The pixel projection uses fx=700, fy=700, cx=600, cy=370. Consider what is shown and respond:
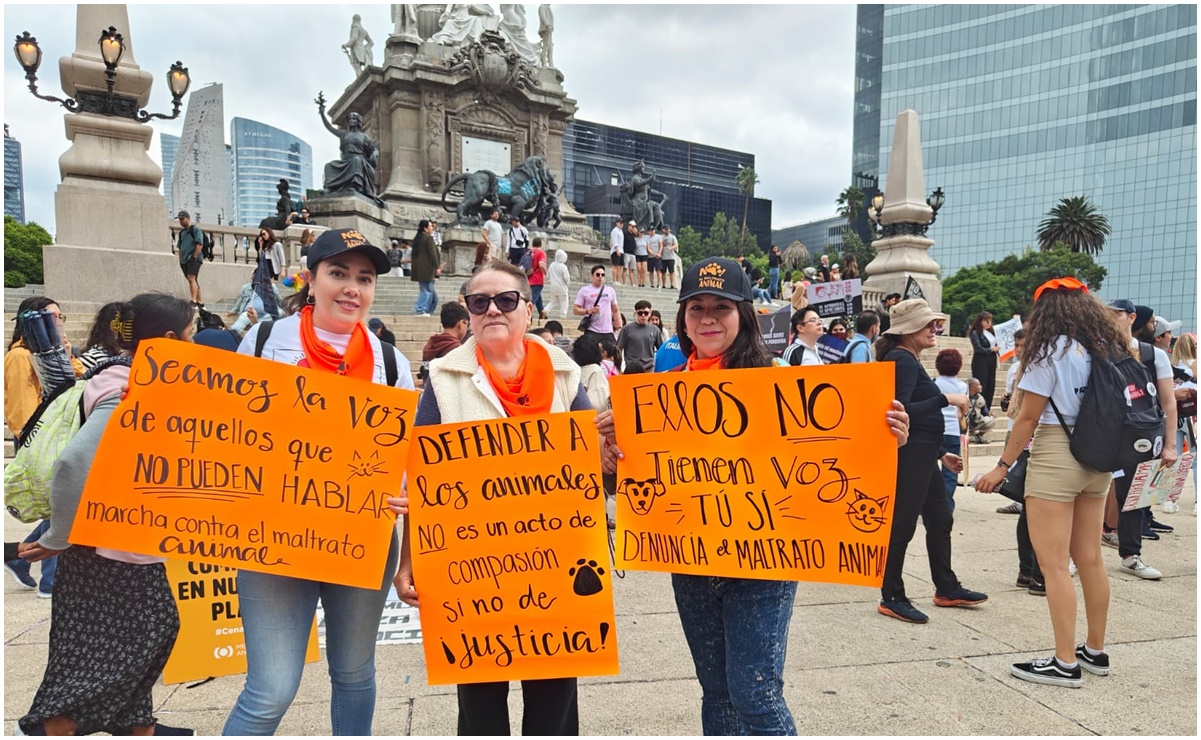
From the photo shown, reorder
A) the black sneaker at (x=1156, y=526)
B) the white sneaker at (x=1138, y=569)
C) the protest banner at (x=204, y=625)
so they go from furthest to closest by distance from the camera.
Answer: the black sneaker at (x=1156, y=526) < the white sneaker at (x=1138, y=569) < the protest banner at (x=204, y=625)

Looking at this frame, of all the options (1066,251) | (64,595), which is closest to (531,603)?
(64,595)

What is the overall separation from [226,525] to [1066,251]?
71198 millimetres

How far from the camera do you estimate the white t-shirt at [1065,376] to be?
11.7 feet

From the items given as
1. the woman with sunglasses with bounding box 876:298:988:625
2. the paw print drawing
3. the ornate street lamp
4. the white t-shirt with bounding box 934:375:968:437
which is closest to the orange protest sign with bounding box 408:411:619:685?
the paw print drawing

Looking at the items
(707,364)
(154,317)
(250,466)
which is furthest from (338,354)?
(707,364)

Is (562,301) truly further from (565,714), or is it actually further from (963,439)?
(565,714)

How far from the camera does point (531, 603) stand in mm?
2396

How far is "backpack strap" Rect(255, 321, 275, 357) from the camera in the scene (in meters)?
2.52

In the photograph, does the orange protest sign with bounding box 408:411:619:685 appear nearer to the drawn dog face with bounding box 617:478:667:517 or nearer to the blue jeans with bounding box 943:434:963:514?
the drawn dog face with bounding box 617:478:667:517

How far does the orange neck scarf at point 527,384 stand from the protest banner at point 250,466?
0.93 ft

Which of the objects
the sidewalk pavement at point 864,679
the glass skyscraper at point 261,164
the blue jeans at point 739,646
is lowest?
the sidewalk pavement at point 864,679

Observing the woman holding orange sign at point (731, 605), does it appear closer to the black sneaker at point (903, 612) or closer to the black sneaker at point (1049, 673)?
the black sneaker at point (1049, 673)

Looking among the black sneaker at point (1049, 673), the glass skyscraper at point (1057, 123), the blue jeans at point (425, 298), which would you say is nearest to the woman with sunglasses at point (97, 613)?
the black sneaker at point (1049, 673)

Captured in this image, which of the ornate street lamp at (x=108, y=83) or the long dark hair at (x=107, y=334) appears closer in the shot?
the long dark hair at (x=107, y=334)
